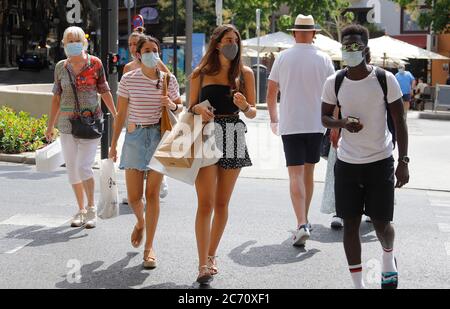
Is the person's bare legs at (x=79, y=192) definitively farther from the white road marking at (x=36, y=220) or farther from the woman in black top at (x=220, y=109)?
the woman in black top at (x=220, y=109)

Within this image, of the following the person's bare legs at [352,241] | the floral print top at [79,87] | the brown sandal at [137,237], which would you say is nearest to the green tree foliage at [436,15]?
the floral print top at [79,87]

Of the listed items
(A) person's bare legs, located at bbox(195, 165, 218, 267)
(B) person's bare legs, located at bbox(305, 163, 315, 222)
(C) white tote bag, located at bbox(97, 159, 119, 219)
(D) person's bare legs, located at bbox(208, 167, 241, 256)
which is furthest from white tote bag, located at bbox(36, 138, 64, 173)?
(A) person's bare legs, located at bbox(195, 165, 218, 267)

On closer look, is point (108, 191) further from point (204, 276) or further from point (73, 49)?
point (204, 276)

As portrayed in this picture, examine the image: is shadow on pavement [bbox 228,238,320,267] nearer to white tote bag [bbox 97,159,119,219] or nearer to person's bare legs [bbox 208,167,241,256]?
person's bare legs [bbox 208,167,241,256]

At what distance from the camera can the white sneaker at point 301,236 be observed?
6841mm

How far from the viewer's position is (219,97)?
5605mm

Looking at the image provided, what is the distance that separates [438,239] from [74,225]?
3.30 metres

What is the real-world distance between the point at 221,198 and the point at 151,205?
27.2 inches

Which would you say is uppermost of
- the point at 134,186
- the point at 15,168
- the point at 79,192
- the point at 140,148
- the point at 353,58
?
the point at 353,58

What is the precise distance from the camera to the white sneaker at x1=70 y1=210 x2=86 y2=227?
7.71 meters

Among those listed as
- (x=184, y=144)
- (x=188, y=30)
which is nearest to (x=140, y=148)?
(x=184, y=144)

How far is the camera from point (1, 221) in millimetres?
7984

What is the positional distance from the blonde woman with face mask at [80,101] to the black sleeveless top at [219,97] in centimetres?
206
